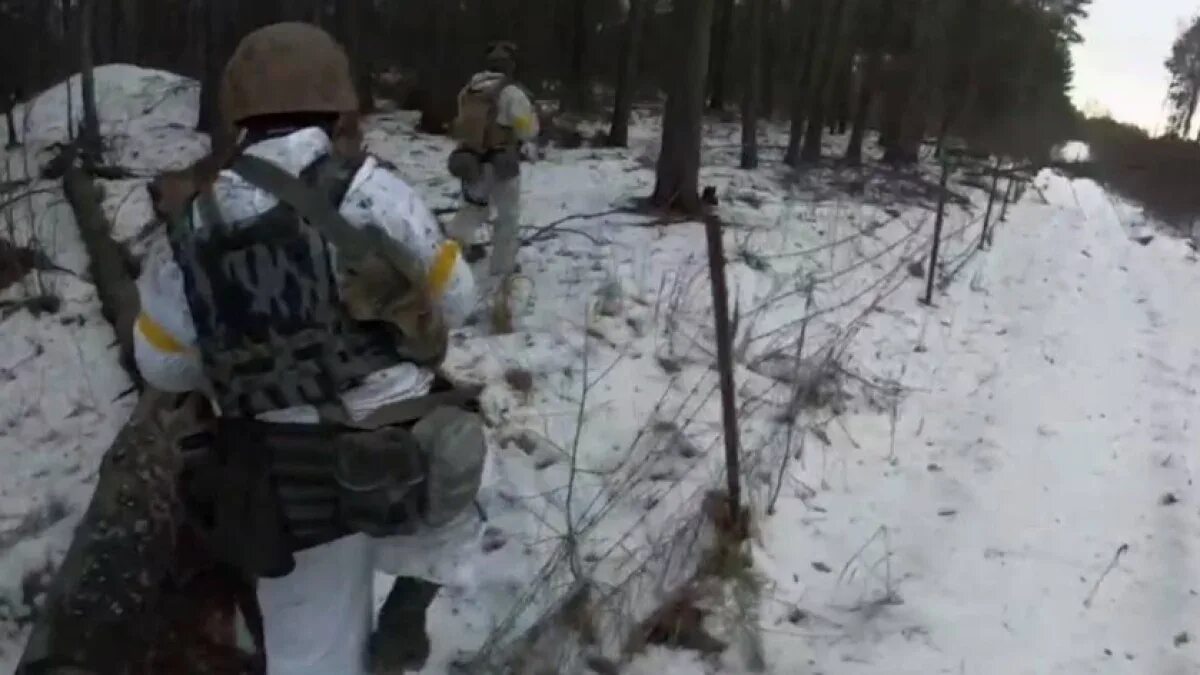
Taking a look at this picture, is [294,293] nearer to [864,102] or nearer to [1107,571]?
[1107,571]

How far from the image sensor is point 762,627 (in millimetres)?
4070

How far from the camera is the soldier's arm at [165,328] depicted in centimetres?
232

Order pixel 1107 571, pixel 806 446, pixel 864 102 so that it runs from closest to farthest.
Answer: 1. pixel 1107 571
2. pixel 806 446
3. pixel 864 102

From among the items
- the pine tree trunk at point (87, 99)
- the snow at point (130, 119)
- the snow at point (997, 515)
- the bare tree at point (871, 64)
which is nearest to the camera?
the snow at point (997, 515)

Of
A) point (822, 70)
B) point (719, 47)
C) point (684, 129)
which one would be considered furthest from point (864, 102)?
point (684, 129)

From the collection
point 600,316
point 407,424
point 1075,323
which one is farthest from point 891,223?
point 407,424

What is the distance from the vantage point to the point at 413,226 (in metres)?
2.33

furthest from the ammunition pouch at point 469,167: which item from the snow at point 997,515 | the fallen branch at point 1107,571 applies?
the fallen branch at point 1107,571

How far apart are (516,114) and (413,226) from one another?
18.5 ft

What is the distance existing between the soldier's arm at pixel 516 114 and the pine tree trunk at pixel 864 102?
12.6 metres

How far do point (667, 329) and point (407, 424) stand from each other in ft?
15.2

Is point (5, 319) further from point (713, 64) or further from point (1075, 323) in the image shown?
point (713, 64)

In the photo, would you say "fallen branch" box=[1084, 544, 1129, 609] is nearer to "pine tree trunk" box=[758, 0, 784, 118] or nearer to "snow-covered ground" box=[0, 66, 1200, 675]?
"snow-covered ground" box=[0, 66, 1200, 675]

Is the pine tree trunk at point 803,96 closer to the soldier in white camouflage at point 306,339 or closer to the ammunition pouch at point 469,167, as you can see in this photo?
the ammunition pouch at point 469,167
